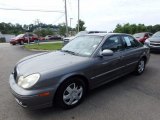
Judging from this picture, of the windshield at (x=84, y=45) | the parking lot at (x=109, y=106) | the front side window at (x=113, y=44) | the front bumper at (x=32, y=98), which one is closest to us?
the front bumper at (x=32, y=98)

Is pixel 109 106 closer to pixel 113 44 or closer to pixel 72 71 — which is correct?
pixel 72 71

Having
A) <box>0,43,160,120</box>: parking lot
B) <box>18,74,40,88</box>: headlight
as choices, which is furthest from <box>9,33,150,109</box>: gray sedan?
<box>0,43,160,120</box>: parking lot

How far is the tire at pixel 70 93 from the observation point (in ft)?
10.5

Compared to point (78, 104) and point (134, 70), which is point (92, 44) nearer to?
point (78, 104)

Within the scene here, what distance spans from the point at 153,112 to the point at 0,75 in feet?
16.1

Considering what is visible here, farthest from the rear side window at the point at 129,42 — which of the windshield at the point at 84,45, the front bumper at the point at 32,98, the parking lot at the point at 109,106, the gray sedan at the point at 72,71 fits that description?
the front bumper at the point at 32,98

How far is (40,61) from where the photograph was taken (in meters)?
3.68

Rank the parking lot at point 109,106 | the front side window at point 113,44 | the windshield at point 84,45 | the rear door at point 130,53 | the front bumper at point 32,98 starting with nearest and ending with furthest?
the front bumper at point 32,98 < the parking lot at point 109,106 < the windshield at point 84,45 < the front side window at point 113,44 < the rear door at point 130,53

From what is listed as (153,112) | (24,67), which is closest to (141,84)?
(153,112)

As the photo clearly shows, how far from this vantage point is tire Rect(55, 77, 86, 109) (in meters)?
3.20

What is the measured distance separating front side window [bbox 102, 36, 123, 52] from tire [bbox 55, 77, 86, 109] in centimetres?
112

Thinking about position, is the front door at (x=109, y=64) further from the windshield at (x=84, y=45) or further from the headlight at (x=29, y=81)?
the headlight at (x=29, y=81)

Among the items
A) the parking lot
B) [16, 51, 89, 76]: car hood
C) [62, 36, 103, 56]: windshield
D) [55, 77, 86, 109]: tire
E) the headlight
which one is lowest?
the parking lot

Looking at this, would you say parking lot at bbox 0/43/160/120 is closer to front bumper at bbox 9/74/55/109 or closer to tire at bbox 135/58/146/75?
front bumper at bbox 9/74/55/109
